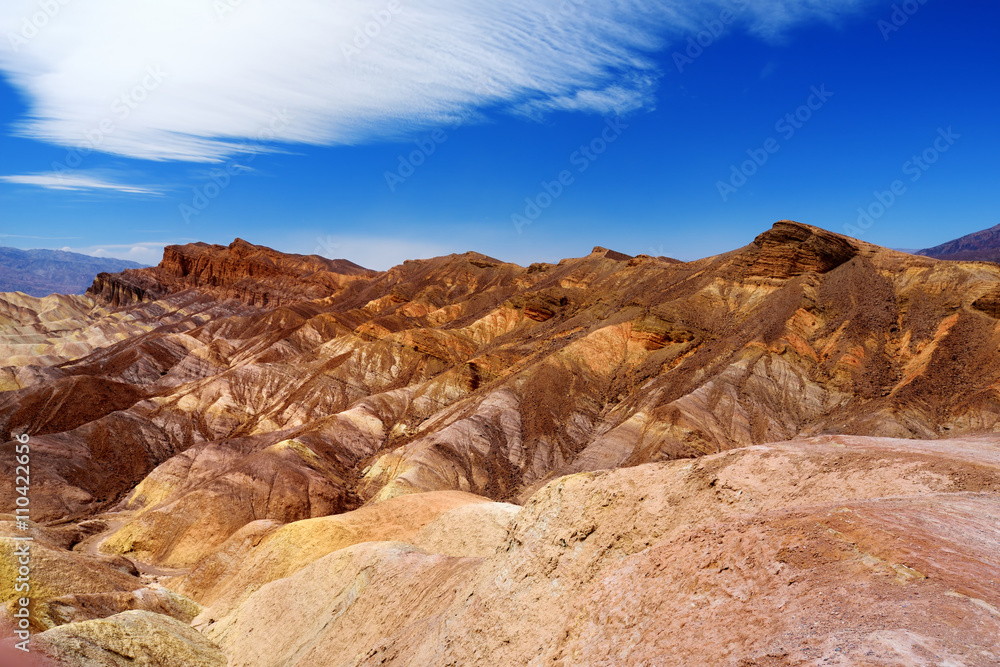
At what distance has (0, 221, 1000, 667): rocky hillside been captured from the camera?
827cm

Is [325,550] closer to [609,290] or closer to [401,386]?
[401,386]

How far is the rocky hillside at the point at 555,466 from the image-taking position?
8.27 meters

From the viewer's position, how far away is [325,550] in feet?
79.2

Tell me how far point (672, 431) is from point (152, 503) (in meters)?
37.2

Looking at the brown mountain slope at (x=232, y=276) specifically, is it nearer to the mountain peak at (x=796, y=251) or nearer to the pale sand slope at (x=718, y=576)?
the mountain peak at (x=796, y=251)

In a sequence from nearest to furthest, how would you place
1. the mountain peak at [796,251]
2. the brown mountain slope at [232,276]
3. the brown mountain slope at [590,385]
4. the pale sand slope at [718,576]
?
the pale sand slope at [718,576], the brown mountain slope at [590,385], the mountain peak at [796,251], the brown mountain slope at [232,276]

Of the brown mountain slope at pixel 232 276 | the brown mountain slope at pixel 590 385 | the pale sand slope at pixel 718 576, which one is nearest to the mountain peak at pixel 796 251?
the brown mountain slope at pixel 590 385

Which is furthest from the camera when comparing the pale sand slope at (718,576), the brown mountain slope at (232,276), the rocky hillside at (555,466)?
the brown mountain slope at (232,276)

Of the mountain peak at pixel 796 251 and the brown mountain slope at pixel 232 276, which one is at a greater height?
the brown mountain slope at pixel 232 276

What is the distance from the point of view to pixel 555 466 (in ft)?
145

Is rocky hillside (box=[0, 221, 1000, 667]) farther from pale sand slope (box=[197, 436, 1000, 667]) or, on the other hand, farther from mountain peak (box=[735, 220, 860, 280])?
mountain peak (box=[735, 220, 860, 280])

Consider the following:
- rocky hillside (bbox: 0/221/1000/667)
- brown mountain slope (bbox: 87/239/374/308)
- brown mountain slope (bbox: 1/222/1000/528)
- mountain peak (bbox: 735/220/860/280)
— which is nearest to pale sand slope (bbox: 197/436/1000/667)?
rocky hillside (bbox: 0/221/1000/667)

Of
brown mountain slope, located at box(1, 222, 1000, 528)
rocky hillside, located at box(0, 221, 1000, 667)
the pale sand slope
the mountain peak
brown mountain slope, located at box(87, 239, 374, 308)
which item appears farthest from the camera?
brown mountain slope, located at box(87, 239, 374, 308)

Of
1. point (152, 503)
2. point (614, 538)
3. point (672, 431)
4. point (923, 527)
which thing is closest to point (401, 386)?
point (152, 503)
